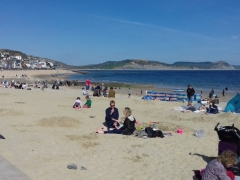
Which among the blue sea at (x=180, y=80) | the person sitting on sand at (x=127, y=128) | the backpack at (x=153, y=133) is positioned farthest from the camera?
the blue sea at (x=180, y=80)

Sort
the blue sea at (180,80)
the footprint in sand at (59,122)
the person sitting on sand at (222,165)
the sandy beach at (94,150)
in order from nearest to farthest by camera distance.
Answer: the person sitting on sand at (222,165), the sandy beach at (94,150), the footprint in sand at (59,122), the blue sea at (180,80)

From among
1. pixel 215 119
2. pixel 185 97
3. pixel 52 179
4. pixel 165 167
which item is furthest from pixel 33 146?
pixel 185 97

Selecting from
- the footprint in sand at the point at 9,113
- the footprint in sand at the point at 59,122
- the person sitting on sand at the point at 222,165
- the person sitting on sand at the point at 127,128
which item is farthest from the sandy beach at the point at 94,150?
the person sitting on sand at the point at 222,165

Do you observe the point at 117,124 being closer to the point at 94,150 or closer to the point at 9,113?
the point at 94,150

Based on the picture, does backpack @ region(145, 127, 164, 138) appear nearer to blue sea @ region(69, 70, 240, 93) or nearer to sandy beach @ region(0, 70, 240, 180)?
sandy beach @ region(0, 70, 240, 180)

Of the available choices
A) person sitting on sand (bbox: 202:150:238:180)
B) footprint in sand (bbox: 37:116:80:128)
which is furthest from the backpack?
person sitting on sand (bbox: 202:150:238:180)

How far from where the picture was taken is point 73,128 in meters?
10.1

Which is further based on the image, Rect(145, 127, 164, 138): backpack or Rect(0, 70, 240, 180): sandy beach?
Rect(145, 127, 164, 138): backpack

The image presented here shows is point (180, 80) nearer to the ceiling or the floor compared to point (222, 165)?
nearer to the ceiling

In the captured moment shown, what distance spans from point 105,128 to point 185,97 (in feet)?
41.9

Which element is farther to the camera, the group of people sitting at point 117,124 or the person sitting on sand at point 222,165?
the group of people sitting at point 117,124

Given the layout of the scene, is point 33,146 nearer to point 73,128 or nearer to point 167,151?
point 73,128

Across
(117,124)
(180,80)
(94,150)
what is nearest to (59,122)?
(117,124)

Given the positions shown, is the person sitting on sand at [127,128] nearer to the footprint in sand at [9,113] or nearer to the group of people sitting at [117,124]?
the group of people sitting at [117,124]
